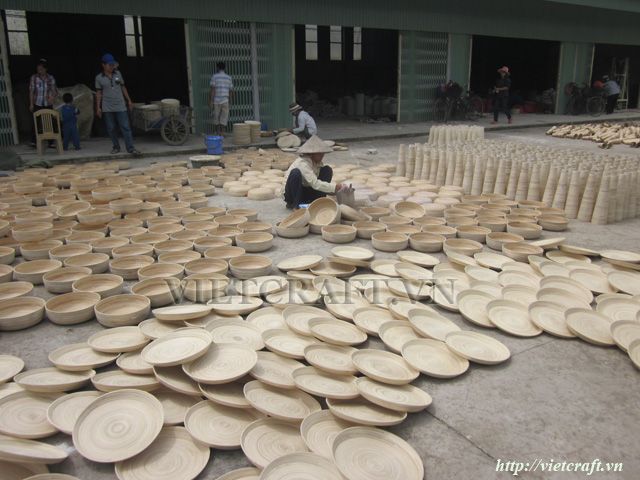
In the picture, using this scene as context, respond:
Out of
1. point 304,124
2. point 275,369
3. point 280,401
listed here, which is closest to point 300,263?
point 275,369

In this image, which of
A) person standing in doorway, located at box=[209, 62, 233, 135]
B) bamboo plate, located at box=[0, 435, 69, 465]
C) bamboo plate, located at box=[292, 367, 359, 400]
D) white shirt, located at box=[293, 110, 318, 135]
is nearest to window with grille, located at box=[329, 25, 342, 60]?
person standing in doorway, located at box=[209, 62, 233, 135]

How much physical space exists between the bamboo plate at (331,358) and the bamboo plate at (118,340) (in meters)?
0.82

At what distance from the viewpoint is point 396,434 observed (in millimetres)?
2043

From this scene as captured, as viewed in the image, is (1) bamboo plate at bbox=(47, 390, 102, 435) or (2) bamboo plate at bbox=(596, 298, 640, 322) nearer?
(1) bamboo plate at bbox=(47, 390, 102, 435)

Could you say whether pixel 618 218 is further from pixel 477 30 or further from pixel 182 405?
pixel 477 30

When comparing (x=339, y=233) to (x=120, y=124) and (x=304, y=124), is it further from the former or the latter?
(x=120, y=124)

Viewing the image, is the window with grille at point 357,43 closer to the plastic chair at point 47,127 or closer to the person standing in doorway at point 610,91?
the person standing in doorway at point 610,91

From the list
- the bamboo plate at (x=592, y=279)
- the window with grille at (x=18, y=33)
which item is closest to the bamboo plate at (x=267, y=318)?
the bamboo plate at (x=592, y=279)

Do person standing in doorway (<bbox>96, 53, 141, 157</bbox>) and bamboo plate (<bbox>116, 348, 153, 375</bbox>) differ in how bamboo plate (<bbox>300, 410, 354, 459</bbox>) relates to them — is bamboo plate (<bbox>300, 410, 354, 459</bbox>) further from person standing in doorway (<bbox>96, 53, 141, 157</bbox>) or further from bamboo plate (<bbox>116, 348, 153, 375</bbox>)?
person standing in doorway (<bbox>96, 53, 141, 157</bbox>)

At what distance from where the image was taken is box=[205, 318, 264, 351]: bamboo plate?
2559 millimetres

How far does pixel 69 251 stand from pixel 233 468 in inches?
101

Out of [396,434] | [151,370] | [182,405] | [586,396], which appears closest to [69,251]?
[151,370]

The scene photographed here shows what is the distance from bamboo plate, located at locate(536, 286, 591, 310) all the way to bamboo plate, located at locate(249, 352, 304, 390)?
158 centimetres

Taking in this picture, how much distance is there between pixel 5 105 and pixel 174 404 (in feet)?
28.0
